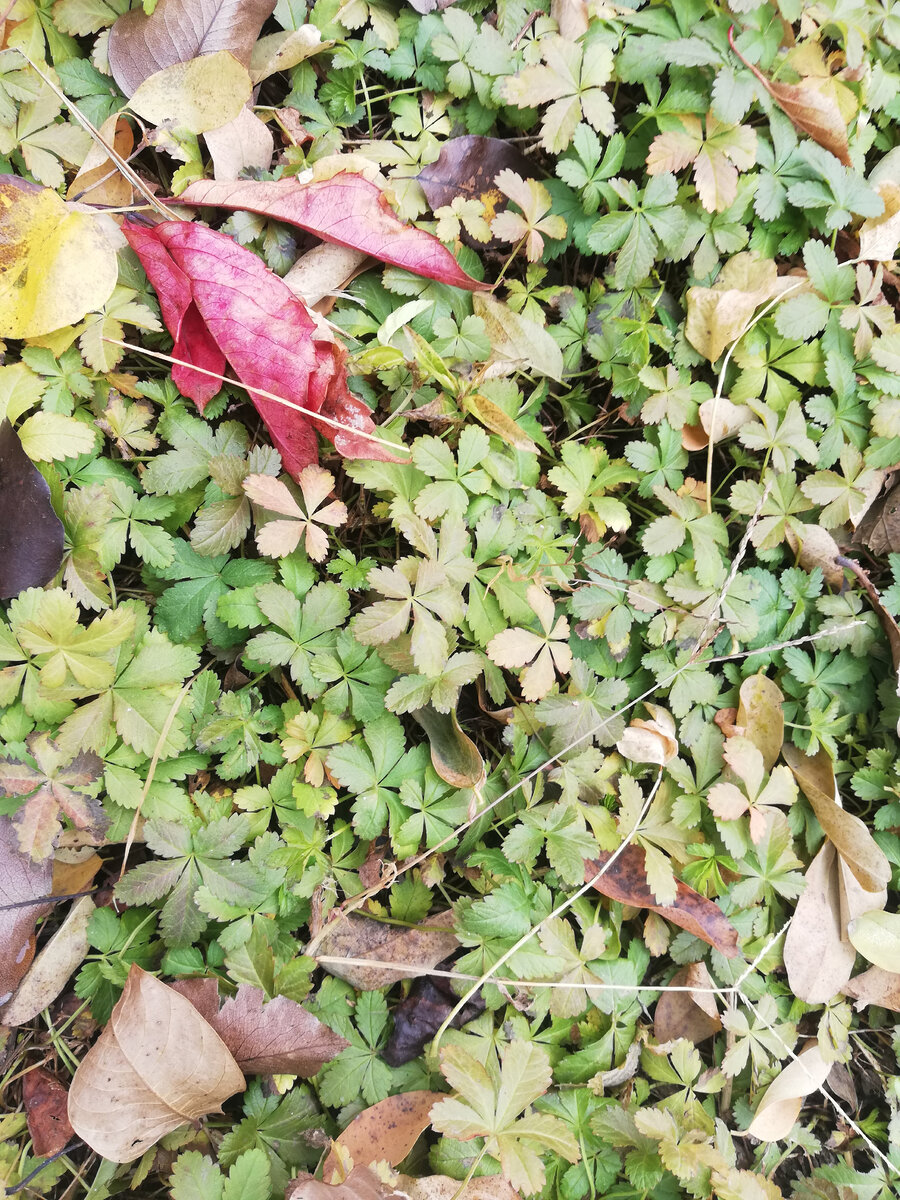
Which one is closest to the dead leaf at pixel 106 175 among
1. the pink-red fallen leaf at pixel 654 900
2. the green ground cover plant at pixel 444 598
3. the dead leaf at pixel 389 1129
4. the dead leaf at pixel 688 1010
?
the green ground cover plant at pixel 444 598

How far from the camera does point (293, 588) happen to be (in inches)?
76.0

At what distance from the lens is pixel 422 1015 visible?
198 cm

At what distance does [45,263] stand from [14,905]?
1.59m

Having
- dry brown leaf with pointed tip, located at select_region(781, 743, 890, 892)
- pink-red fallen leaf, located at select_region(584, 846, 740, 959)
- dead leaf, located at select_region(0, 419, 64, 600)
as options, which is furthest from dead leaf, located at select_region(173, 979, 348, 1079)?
dry brown leaf with pointed tip, located at select_region(781, 743, 890, 892)

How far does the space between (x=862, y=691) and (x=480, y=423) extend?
150 cm

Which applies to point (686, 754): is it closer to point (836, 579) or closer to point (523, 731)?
point (523, 731)

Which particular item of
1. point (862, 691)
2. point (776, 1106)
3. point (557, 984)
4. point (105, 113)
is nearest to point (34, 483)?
point (105, 113)

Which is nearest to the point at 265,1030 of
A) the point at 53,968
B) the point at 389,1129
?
the point at 389,1129

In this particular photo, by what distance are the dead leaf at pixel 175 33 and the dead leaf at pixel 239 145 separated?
19 centimetres

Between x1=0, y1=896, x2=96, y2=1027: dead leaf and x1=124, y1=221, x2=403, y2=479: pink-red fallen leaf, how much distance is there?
1.33 metres

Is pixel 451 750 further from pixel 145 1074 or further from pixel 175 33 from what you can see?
pixel 175 33

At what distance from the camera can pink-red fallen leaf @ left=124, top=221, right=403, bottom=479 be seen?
6.26 ft

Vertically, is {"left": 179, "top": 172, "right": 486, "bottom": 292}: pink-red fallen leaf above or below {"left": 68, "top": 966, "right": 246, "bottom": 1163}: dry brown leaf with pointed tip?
above

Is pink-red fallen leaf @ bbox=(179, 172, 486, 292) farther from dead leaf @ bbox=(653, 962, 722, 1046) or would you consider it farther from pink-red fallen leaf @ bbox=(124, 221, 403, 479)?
dead leaf @ bbox=(653, 962, 722, 1046)
